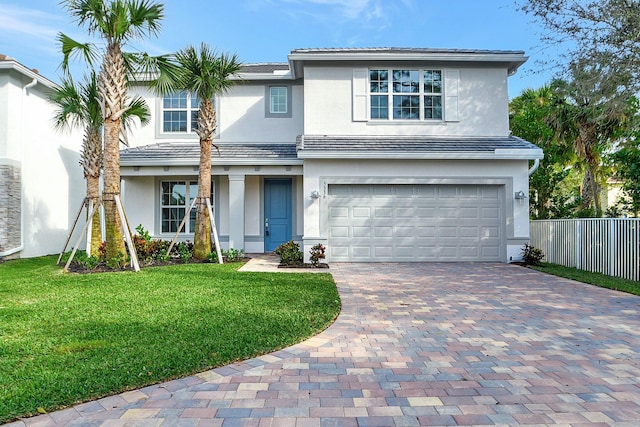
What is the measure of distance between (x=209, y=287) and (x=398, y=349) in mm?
4442

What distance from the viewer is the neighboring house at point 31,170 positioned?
12.8 m

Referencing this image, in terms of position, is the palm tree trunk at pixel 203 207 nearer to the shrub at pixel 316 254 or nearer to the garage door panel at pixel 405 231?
the shrub at pixel 316 254

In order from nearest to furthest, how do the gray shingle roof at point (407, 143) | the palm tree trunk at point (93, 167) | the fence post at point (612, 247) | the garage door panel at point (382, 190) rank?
the fence post at point (612, 247) < the palm tree trunk at point (93, 167) < the gray shingle roof at point (407, 143) < the garage door panel at point (382, 190)

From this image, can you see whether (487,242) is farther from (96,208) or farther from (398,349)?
(96,208)

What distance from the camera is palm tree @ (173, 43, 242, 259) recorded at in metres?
10.9

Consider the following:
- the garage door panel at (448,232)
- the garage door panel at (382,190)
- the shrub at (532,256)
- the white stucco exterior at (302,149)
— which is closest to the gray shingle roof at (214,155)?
the white stucco exterior at (302,149)

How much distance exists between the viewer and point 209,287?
7.76m

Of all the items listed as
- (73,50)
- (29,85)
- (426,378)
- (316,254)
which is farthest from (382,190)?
(29,85)

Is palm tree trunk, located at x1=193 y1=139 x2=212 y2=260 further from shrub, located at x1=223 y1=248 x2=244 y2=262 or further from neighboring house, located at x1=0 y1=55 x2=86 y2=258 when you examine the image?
neighboring house, located at x1=0 y1=55 x2=86 y2=258

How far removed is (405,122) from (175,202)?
28.0 ft

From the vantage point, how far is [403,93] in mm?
13094

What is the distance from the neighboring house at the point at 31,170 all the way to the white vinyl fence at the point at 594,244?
54.5 feet

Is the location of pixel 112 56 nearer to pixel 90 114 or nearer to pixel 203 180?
pixel 90 114

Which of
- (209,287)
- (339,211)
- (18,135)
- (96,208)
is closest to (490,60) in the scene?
(339,211)
